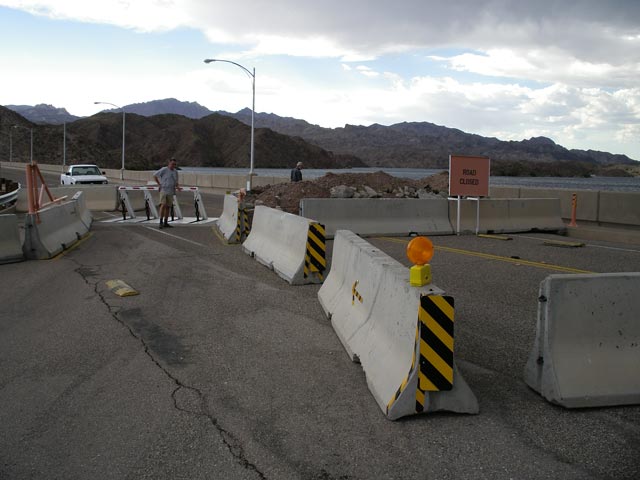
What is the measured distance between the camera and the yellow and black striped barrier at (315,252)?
9664mm

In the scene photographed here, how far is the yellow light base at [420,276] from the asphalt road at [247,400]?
101 centimetres

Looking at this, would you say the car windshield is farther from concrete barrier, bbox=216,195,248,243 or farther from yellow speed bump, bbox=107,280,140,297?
yellow speed bump, bbox=107,280,140,297

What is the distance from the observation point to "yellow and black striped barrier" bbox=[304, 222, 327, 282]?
380 inches

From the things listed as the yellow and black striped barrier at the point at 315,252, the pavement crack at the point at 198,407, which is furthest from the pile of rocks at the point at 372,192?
the pavement crack at the point at 198,407

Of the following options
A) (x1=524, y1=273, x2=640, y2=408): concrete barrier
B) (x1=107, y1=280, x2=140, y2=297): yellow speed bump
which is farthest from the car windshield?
(x1=524, y1=273, x2=640, y2=408): concrete barrier

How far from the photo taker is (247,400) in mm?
5004

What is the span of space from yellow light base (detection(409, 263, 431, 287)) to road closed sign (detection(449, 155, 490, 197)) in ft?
38.4

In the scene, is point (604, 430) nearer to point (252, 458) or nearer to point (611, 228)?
point (252, 458)

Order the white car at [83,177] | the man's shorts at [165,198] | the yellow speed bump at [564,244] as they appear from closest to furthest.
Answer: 1. the yellow speed bump at [564,244]
2. the man's shorts at [165,198]
3. the white car at [83,177]

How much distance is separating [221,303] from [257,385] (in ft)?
10.6

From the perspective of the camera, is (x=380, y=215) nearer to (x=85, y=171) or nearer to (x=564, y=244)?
(x=564, y=244)

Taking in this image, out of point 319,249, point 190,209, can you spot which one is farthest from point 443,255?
point 190,209

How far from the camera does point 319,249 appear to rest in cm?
983

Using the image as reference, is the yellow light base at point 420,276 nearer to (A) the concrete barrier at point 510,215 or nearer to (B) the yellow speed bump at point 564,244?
(B) the yellow speed bump at point 564,244
